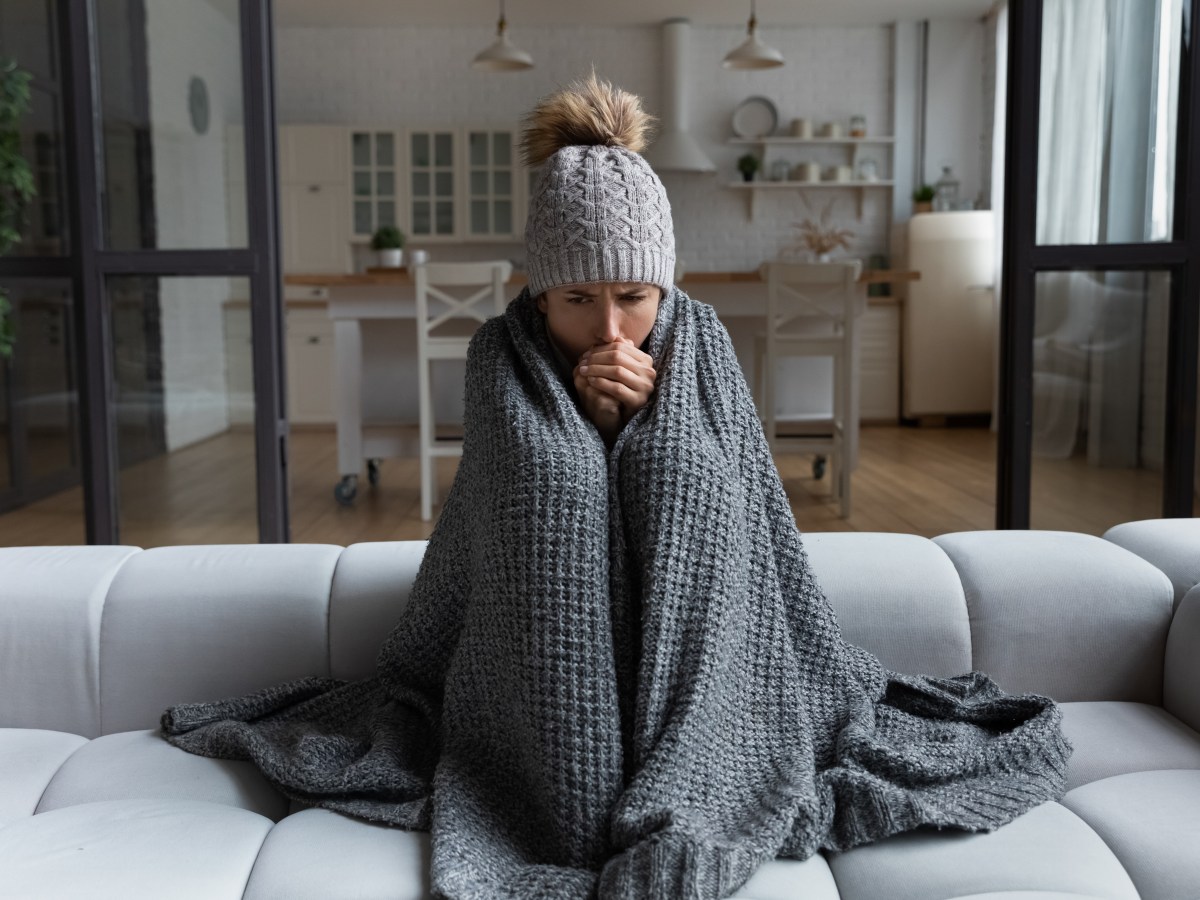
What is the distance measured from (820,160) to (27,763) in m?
7.20

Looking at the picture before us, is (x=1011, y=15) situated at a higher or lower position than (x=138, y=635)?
higher

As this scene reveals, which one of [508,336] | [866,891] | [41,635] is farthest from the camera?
[41,635]

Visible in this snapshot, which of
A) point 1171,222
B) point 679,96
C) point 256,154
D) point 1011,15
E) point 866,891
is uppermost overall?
point 679,96

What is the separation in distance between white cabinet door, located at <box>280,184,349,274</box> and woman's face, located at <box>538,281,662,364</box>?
21.4 ft

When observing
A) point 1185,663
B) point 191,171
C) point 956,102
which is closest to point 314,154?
point 956,102

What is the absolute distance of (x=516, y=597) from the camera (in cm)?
117

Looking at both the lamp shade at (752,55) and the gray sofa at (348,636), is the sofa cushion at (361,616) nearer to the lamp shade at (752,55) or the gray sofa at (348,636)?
the gray sofa at (348,636)

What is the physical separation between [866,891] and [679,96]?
7.05 m

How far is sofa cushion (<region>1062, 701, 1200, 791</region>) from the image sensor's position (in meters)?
1.33

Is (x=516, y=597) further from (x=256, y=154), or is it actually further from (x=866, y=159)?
(x=866, y=159)

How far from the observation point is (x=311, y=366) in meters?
7.22

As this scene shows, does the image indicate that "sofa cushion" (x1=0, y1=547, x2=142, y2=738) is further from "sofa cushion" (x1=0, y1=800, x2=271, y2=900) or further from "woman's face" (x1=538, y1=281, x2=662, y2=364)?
"woman's face" (x1=538, y1=281, x2=662, y2=364)

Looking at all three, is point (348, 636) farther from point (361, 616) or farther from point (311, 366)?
point (311, 366)

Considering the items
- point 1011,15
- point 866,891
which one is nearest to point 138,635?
point 866,891
